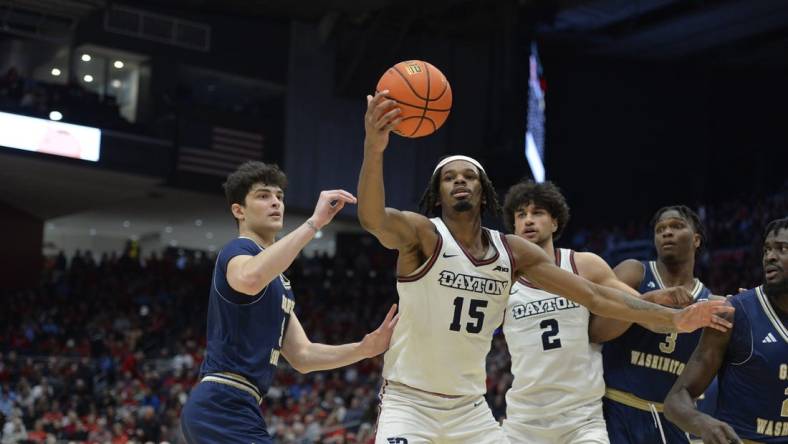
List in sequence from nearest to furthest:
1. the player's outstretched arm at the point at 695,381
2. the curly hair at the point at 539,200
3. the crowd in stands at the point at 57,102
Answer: the player's outstretched arm at the point at 695,381, the curly hair at the point at 539,200, the crowd in stands at the point at 57,102

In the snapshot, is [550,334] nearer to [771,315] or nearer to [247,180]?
[771,315]

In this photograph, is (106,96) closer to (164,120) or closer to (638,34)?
(164,120)

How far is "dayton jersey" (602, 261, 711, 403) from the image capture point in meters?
6.71

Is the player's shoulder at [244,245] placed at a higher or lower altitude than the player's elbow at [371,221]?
lower

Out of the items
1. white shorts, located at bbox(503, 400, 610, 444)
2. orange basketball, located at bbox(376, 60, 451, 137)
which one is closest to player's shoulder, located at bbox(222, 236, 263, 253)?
orange basketball, located at bbox(376, 60, 451, 137)

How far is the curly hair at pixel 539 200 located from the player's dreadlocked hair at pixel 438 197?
783mm

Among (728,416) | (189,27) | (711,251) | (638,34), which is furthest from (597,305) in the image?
(638,34)

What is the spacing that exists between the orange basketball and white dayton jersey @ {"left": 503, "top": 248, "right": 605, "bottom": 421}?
1538 mm

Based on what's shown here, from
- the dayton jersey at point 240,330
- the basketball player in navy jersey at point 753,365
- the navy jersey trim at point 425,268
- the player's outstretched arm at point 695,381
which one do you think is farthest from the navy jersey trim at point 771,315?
the dayton jersey at point 240,330

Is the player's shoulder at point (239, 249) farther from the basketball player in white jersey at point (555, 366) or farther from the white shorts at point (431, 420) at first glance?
the basketball player in white jersey at point (555, 366)

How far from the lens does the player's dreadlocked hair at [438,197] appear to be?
6.09m

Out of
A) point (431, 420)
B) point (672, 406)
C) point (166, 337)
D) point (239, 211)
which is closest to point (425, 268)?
point (431, 420)

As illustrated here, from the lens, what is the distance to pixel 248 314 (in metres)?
5.66

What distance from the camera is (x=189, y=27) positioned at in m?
27.5
